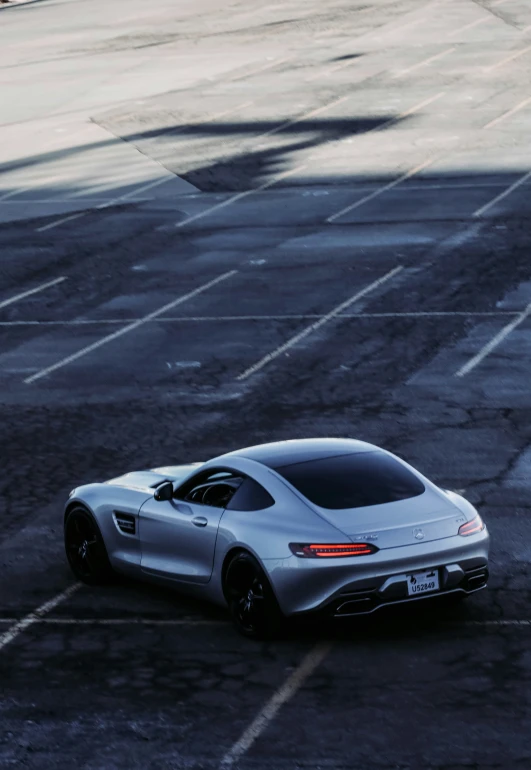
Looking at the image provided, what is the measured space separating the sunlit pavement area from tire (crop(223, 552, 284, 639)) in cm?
15

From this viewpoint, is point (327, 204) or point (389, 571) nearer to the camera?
point (389, 571)

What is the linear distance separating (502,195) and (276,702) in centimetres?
2569

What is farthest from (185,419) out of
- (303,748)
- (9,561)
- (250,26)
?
(250,26)

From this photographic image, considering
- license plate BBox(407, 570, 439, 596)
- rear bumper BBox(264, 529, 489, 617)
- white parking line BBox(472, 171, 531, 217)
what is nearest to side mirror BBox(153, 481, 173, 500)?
rear bumper BBox(264, 529, 489, 617)

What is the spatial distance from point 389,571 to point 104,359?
12.4 meters

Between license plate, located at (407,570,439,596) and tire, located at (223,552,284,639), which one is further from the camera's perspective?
tire, located at (223,552,284,639)

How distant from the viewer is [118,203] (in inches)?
1407

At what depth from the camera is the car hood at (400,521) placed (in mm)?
10727

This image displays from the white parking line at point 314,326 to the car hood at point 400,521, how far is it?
9708 mm

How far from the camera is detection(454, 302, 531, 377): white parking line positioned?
811 inches

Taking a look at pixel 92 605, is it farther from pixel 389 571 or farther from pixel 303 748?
pixel 303 748

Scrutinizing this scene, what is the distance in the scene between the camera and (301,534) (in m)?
10.8

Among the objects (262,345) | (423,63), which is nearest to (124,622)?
(262,345)

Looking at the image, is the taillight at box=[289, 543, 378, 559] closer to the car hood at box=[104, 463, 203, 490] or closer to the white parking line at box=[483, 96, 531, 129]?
the car hood at box=[104, 463, 203, 490]
